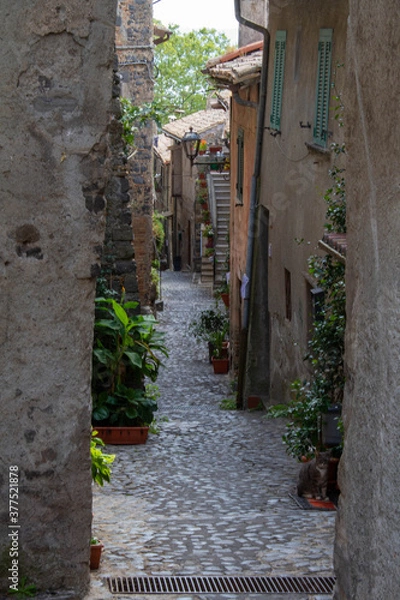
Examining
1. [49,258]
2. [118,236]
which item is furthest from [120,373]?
[49,258]

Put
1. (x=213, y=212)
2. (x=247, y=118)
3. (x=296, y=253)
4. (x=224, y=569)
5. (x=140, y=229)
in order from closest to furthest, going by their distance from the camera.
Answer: (x=224, y=569), (x=296, y=253), (x=247, y=118), (x=140, y=229), (x=213, y=212)

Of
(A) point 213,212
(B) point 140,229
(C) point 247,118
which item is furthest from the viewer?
(A) point 213,212

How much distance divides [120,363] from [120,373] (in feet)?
0.52

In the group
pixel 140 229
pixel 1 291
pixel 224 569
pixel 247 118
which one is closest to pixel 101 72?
pixel 1 291

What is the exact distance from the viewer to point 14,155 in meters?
4.63

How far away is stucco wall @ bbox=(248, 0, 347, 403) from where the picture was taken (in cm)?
1034

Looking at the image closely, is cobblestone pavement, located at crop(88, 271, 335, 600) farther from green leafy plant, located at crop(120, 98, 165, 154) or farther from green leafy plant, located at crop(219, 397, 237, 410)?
green leafy plant, located at crop(120, 98, 165, 154)

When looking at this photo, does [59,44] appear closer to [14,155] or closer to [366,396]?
[14,155]

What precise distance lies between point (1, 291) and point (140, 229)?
19706mm

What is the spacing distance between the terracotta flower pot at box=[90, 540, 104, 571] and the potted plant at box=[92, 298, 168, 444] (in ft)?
14.7

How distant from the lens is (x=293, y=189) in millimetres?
12062

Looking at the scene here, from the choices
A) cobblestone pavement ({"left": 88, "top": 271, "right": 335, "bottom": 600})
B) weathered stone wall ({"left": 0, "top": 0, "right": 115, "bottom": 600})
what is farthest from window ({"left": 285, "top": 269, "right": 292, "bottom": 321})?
weathered stone wall ({"left": 0, "top": 0, "right": 115, "bottom": 600})

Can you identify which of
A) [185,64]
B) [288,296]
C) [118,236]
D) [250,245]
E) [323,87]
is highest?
[185,64]

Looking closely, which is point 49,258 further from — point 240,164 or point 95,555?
point 240,164
